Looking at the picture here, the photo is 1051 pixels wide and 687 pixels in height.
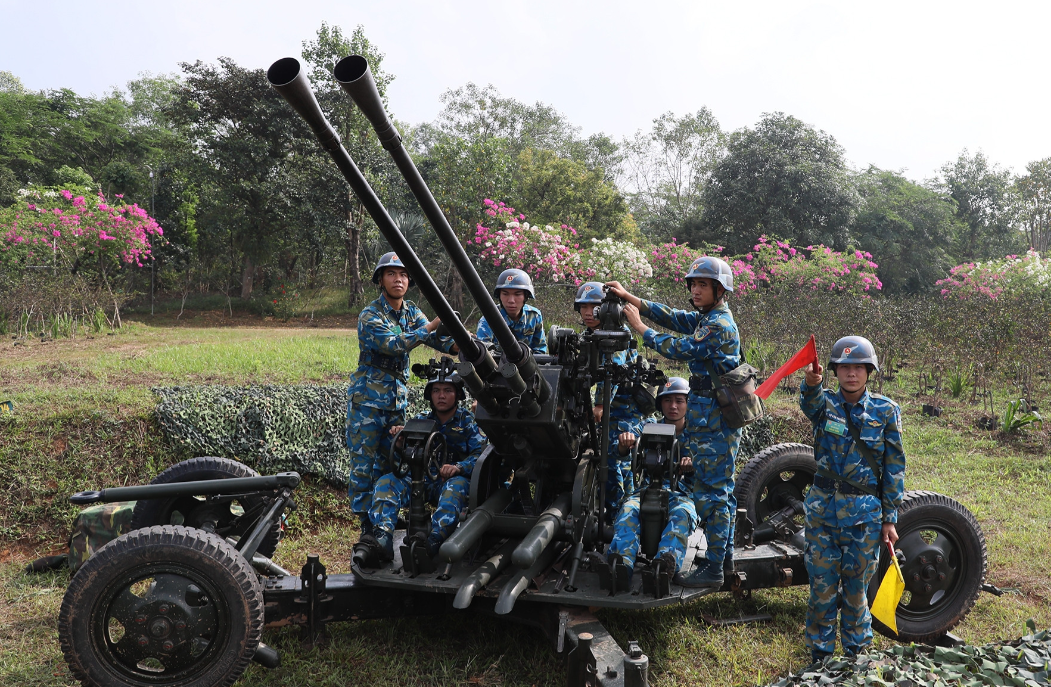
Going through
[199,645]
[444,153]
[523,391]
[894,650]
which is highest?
[444,153]

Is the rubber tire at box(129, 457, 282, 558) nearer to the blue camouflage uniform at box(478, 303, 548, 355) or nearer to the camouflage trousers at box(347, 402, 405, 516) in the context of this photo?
the camouflage trousers at box(347, 402, 405, 516)

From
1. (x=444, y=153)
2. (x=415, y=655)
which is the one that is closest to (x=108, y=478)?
(x=415, y=655)

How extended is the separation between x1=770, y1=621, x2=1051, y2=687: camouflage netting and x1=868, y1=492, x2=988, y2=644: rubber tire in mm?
1713

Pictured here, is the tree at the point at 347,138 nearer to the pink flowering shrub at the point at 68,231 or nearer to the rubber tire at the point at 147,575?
the pink flowering shrub at the point at 68,231

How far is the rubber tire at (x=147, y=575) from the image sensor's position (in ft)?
11.3

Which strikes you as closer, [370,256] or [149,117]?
[370,256]

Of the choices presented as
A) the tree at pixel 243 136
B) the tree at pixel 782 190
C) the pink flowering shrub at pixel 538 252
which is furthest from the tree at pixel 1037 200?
the tree at pixel 243 136

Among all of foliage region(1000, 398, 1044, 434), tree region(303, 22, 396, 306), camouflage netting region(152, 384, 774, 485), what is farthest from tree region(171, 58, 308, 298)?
foliage region(1000, 398, 1044, 434)

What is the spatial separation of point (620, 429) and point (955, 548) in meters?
2.32

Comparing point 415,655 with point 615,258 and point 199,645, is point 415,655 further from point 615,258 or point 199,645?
point 615,258

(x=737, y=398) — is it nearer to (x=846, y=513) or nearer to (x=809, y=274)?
(x=846, y=513)

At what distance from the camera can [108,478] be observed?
6113 millimetres

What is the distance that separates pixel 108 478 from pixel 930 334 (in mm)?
11543

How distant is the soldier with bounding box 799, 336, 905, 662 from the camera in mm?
3967
